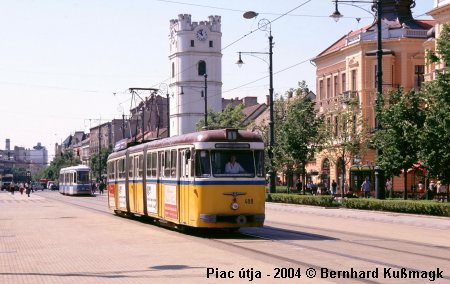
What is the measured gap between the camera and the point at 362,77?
64.8 m

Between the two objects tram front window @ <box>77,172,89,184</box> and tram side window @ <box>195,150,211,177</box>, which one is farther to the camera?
tram front window @ <box>77,172,89,184</box>

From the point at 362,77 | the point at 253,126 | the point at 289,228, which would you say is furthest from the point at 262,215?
the point at 253,126

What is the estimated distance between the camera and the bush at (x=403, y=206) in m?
30.8

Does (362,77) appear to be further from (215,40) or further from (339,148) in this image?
(215,40)

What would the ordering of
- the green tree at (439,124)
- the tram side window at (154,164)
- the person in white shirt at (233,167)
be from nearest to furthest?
the person in white shirt at (233,167), the tram side window at (154,164), the green tree at (439,124)

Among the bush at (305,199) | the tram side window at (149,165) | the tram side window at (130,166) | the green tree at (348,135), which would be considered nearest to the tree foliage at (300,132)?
the green tree at (348,135)

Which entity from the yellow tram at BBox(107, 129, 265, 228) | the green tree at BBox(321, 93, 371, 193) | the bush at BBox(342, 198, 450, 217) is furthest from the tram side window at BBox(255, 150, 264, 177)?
the green tree at BBox(321, 93, 371, 193)

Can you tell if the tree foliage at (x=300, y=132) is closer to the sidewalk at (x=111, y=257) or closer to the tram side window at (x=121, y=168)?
the tram side window at (x=121, y=168)

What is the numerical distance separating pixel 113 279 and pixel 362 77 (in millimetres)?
54116

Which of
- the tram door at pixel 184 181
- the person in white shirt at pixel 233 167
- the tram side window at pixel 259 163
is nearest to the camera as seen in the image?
the person in white shirt at pixel 233 167

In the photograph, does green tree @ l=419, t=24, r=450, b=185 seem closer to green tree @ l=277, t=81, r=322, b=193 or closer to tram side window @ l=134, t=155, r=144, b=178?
tram side window @ l=134, t=155, r=144, b=178

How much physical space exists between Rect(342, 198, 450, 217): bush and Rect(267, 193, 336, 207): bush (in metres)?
1.92

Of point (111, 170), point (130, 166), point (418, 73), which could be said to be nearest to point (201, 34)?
point (418, 73)

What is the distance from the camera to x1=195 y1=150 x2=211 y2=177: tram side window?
20913 mm
